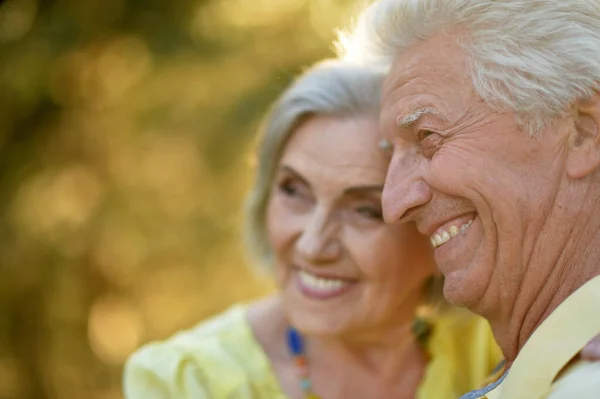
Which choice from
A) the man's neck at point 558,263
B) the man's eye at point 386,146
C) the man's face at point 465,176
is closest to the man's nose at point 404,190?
the man's face at point 465,176

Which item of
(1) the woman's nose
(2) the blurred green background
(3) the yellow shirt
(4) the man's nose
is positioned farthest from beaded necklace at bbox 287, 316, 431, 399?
(2) the blurred green background

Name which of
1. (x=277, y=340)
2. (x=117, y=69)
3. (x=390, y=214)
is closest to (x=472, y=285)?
(x=390, y=214)

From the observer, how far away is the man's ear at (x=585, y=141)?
2.07 metres

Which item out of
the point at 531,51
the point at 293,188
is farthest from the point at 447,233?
the point at 293,188

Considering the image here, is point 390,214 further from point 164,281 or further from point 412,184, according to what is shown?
point 164,281

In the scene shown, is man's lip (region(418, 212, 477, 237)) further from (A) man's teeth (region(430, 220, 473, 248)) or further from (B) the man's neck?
(B) the man's neck

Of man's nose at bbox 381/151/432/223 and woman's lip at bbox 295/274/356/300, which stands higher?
man's nose at bbox 381/151/432/223

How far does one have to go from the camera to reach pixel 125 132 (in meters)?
6.16

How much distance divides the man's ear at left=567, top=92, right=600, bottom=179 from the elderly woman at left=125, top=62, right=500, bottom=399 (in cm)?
89

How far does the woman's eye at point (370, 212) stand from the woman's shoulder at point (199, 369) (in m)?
0.66

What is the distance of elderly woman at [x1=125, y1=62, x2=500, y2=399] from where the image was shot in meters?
2.95

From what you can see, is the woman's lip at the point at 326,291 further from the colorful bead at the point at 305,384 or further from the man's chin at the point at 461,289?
the man's chin at the point at 461,289

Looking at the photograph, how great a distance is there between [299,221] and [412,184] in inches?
31.9

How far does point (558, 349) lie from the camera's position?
75.2 inches
